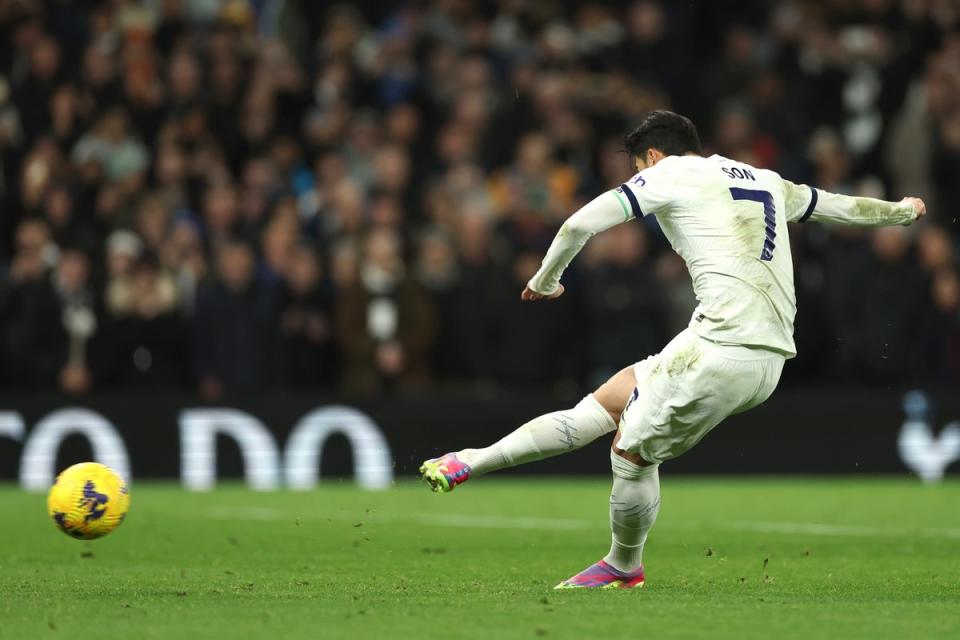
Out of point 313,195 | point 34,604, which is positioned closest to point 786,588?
point 34,604

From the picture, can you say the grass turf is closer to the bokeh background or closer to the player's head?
the bokeh background

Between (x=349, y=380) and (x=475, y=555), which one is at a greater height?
(x=349, y=380)

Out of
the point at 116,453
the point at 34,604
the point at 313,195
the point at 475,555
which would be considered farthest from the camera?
the point at 313,195

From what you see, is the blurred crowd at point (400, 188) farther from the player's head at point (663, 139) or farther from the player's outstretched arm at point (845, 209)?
the player's head at point (663, 139)

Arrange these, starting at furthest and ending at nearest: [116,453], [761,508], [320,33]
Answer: [320,33] < [116,453] < [761,508]

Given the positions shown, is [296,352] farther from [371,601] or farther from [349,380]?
[371,601]

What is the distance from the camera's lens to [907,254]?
716 inches

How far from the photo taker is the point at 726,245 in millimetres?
8562

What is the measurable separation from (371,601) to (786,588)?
2.17 meters

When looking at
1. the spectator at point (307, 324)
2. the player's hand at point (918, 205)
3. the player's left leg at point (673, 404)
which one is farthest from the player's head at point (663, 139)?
the spectator at point (307, 324)

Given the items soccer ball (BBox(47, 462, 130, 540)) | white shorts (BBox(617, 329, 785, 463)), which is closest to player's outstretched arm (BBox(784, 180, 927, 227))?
white shorts (BBox(617, 329, 785, 463))

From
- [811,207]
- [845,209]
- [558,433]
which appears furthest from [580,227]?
[845,209]

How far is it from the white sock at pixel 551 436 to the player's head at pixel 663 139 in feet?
4.22

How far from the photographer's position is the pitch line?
12.8m
